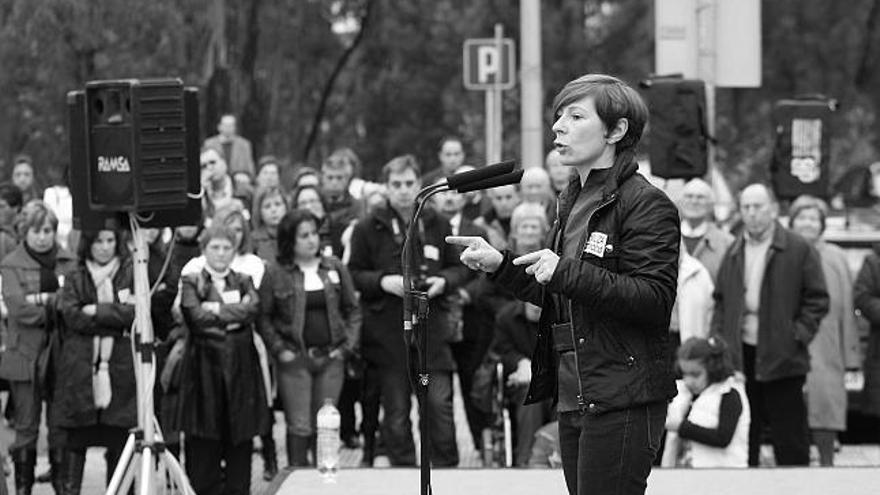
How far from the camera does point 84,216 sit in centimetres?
1136

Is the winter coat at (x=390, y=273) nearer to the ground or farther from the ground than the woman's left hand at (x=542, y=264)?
nearer to the ground

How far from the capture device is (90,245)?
1227 centimetres

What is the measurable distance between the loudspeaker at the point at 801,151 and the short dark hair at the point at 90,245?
17.7 feet

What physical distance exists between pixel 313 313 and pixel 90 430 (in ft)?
5.19

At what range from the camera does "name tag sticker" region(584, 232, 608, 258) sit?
7074mm

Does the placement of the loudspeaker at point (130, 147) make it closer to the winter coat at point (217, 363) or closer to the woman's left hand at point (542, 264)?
the winter coat at point (217, 363)

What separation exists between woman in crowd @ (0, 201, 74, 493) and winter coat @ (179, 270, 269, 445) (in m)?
0.93

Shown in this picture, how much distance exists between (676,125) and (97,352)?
169 inches

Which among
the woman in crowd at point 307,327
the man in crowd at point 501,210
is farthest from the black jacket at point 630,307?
the man in crowd at point 501,210

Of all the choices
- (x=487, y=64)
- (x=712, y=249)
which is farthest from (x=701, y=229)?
(x=487, y=64)

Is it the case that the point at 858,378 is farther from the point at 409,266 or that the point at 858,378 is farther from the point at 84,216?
the point at 409,266

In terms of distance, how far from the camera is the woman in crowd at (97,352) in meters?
12.1

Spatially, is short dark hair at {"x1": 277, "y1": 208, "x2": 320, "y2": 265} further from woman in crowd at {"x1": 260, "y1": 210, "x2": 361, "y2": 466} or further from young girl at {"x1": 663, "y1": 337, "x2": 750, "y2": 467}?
young girl at {"x1": 663, "y1": 337, "x2": 750, "y2": 467}

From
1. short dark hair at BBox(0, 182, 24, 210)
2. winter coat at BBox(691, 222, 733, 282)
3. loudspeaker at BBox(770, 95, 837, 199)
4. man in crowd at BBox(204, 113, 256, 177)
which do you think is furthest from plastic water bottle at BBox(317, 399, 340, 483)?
man in crowd at BBox(204, 113, 256, 177)
